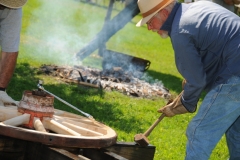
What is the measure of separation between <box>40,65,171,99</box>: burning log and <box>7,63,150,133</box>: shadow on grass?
35 centimetres

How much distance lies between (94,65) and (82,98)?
3.73 metres

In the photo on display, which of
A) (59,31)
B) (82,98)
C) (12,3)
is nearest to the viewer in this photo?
(12,3)

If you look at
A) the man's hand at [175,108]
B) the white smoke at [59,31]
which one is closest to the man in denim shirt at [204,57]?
the man's hand at [175,108]

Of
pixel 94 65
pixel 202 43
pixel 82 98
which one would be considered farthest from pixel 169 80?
pixel 202 43

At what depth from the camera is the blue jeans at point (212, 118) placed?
4668 mm

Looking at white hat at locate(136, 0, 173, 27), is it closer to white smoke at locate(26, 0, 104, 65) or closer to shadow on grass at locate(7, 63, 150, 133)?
Result: shadow on grass at locate(7, 63, 150, 133)

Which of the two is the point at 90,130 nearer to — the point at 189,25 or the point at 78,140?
the point at 78,140

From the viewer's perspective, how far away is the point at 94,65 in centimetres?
1259

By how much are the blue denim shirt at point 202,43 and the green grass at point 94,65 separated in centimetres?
211

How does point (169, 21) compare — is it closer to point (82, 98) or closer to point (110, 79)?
point (82, 98)

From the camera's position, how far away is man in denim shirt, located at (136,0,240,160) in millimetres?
4566

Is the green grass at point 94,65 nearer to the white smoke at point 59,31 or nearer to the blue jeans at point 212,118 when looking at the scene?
the white smoke at point 59,31

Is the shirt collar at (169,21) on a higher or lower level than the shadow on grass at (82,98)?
higher

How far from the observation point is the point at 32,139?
160 inches
